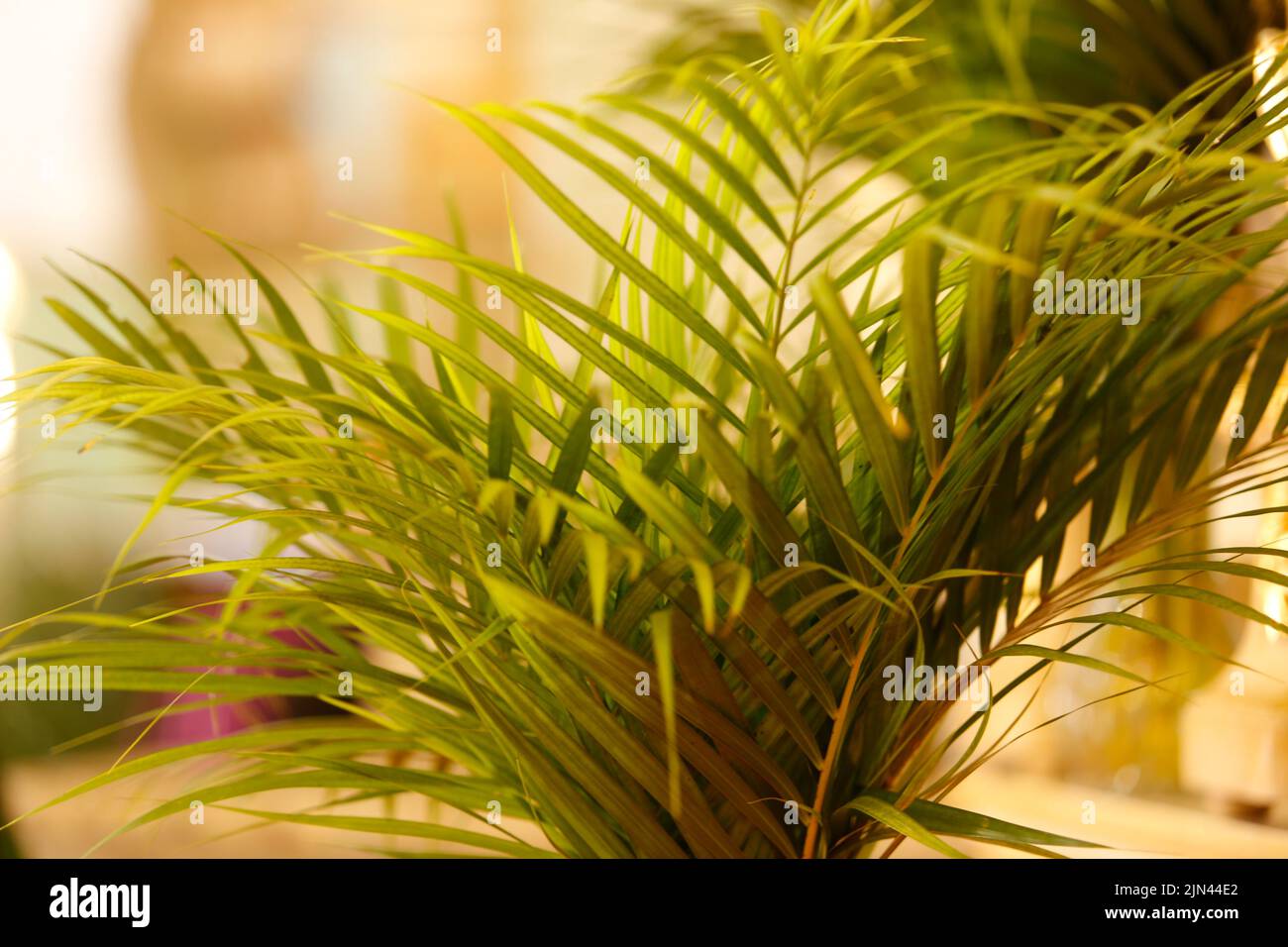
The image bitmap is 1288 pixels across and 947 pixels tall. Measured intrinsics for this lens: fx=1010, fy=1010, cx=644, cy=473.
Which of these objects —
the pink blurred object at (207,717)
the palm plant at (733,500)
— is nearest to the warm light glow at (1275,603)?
the palm plant at (733,500)

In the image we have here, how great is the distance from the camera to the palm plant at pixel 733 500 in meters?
0.30

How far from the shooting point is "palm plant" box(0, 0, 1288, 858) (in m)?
0.30

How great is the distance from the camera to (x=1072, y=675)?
98cm

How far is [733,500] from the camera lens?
1.08ft

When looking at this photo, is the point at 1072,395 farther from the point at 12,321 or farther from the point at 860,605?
the point at 12,321

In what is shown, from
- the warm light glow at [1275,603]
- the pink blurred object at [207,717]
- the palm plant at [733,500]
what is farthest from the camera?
the pink blurred object at [207,717]

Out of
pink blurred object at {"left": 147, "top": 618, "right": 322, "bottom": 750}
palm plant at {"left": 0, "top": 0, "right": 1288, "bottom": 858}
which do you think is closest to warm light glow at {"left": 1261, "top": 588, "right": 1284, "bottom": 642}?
palm plant at {"left": 0, "top": 0, "right": 1288, "bottom": 858}

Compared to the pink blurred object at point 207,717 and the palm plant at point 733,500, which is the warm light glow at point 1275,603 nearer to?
the palm plant at point 733,500

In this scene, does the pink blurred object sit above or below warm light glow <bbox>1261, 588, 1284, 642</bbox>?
below

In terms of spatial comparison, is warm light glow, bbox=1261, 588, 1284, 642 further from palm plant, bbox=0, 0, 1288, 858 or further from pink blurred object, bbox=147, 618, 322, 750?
pink blurred object, bbox=147, 618, 322, 750

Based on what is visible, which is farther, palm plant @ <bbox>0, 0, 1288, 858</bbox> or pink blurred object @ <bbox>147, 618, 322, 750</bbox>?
pink blurred object @ <bbox>147, 618, 322, 750</bbox>

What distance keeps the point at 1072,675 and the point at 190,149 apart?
2.40 meters

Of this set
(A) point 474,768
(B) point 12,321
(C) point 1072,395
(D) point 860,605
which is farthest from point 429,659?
(B) point 12,321
